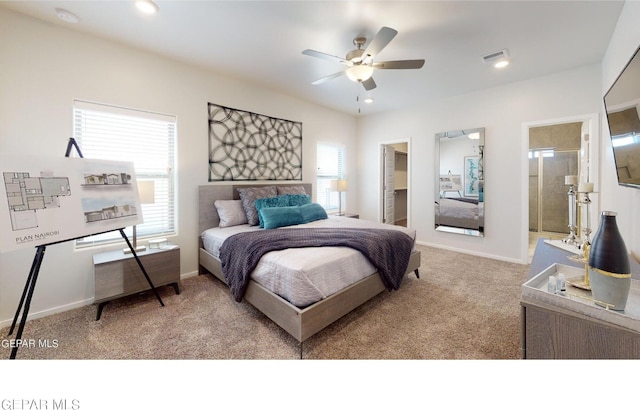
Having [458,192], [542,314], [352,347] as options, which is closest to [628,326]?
[542,314]

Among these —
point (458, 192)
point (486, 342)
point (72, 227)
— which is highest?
point (458, 192)

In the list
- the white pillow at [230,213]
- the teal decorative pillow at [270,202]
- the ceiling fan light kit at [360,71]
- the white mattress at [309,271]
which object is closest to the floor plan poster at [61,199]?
the white pillow at [230,213]

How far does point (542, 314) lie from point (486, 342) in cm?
106

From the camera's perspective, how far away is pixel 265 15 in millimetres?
2193

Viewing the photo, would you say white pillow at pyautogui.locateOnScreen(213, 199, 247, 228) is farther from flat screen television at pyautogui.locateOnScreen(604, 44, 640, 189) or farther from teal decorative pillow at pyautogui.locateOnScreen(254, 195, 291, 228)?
flat screen television at pyautogui.locateOnScreen(604, 44, 640, 189)

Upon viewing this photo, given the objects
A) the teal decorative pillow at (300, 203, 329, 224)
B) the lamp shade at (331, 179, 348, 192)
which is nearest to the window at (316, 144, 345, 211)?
the lamp shade at (331, 179, 348, 192)

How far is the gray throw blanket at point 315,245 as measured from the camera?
2166mm

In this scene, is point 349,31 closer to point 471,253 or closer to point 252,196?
point 252,196

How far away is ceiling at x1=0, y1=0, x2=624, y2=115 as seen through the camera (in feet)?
6.84

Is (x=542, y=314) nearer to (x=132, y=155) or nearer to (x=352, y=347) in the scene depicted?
(x=352, y=347)

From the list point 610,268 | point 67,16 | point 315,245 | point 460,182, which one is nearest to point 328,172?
point 460,182

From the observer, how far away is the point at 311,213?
3.51 meters
